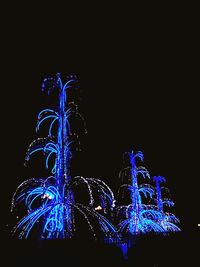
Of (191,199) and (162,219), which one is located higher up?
(191,199)

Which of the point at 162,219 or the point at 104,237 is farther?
the point at 162,219

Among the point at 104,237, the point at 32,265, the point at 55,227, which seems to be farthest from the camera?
the point at 55,227

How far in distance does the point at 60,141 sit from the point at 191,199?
30.2m

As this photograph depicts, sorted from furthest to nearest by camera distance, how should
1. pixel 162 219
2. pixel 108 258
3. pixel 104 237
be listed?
pixel 162 219 → pixel 104 237 → pixel 108 258

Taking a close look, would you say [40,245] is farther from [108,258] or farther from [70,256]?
[108,258]

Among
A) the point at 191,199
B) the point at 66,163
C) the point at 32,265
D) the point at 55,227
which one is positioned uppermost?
the point at 191,199

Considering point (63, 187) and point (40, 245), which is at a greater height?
point (63, 187)

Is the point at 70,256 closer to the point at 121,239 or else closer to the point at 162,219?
the point at 121,239

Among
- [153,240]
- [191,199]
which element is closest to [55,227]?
[153,240]

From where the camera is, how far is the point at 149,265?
11.3 meters

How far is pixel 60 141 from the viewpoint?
14148mm

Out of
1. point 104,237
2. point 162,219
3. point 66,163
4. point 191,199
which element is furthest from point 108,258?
point 191,199

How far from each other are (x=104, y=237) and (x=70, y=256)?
1944 mm

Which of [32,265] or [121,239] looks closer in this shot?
[32,265]
